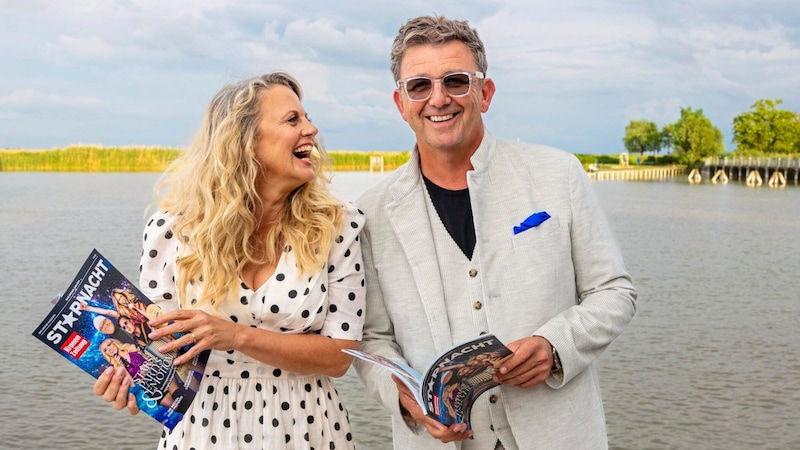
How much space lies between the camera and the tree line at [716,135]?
88.7m

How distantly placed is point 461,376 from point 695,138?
105m

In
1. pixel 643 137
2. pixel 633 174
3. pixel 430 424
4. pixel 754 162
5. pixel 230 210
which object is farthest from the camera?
pixel 643 137

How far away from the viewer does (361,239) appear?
3072 millimetres

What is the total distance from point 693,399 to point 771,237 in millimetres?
18516

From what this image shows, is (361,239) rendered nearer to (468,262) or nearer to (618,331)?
(468,262)

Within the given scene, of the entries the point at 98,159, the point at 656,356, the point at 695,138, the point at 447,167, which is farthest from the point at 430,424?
the point at 695,138

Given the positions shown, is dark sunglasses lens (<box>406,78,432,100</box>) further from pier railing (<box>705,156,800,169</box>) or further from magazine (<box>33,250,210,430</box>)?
pier railing (<box>705,156,800,169</box>)

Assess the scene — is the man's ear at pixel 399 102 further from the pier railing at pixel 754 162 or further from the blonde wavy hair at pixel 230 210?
the pier railing at pixel 754 162

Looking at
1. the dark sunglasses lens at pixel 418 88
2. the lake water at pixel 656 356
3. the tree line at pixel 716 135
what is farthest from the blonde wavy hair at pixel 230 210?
the tree line at pixel 716 135

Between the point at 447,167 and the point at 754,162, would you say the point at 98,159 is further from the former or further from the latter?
the point at 447,167

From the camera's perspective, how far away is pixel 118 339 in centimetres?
262

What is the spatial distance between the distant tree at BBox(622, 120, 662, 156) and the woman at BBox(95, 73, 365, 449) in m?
129

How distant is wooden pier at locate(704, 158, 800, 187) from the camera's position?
69062 mm

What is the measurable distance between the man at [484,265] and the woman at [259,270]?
18cm
